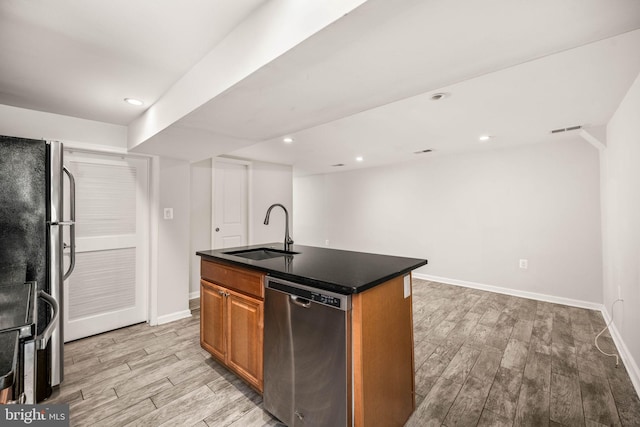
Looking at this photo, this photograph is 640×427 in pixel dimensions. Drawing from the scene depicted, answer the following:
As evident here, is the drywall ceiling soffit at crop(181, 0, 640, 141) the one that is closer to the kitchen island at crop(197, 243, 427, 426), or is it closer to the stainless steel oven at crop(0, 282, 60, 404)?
the kitchen island at crop(197, 243, 427, 426)

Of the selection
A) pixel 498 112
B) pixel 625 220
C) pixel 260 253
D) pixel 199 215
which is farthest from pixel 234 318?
pixel 625 220

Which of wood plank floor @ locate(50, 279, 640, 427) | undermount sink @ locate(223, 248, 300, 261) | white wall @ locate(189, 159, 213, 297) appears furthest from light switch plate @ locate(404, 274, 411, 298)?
white wall @ locate(189, 159, 213, 297)

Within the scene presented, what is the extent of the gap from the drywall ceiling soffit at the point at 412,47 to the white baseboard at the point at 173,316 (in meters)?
2.54

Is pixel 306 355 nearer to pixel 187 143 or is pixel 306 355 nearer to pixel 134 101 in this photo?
pixel 187 143

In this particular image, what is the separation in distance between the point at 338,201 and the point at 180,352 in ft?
15.1

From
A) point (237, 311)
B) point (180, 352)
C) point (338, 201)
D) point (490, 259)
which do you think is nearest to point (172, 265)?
point (180, 352)

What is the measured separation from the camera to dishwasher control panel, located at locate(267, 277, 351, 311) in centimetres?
128

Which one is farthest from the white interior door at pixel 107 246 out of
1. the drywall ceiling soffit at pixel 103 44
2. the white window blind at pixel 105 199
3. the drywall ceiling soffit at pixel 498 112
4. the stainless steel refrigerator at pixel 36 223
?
the drywall ceiling soffit at pixel 498 112

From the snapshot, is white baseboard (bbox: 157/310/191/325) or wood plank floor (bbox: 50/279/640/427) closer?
wood plank floor (bbox: 50/279/640/427)

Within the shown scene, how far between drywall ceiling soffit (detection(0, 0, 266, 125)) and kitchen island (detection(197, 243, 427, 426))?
1346 millimetres

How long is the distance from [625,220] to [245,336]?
3.15 metres

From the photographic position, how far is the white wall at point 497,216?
11.6 feet

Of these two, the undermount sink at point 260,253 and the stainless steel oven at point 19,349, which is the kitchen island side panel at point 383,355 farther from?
the stainless steel oven at point 19,349

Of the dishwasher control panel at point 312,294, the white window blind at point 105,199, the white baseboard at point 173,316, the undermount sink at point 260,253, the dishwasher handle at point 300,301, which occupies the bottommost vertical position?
the white baseboard at point 173,316
